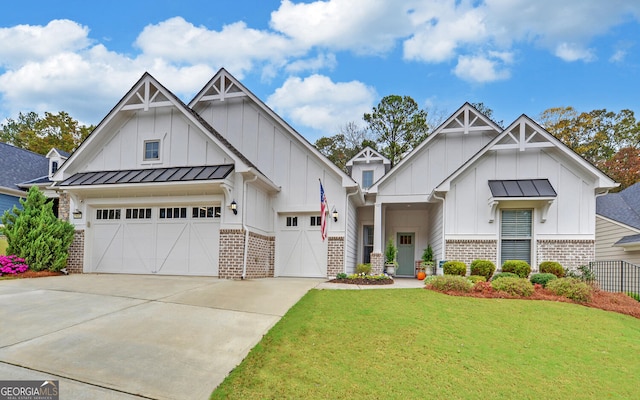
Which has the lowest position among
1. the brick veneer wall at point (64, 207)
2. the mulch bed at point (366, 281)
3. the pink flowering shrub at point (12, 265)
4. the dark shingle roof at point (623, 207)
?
the mulch bed at point (366, 281)

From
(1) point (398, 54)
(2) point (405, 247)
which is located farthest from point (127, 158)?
(1) point (398, 54)

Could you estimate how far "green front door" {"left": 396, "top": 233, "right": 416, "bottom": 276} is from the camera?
1861 centimetres

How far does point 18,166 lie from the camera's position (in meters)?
21.1

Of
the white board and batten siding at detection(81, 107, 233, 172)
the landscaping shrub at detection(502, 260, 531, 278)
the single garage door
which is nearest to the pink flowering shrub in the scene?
the single garage door

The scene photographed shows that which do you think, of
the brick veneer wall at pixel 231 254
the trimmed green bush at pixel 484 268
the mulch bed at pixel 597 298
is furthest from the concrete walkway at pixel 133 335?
the trimmed green bush at pixel 484 268

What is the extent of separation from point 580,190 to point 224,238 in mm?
12541

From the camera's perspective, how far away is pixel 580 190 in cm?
1338

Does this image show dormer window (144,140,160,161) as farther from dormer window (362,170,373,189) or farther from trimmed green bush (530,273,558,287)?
trimmed green bush (530,273,558,287)

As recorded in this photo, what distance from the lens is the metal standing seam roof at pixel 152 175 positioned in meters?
12.5

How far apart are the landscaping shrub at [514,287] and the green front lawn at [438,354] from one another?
53.8 inches

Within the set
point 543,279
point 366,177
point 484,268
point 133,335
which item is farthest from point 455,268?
point 133,335

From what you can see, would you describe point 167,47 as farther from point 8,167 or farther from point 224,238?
point 8,167

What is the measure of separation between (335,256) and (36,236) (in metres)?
10.5

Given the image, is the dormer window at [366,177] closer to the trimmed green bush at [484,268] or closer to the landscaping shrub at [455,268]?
the landscaping shrub at [455,268]
